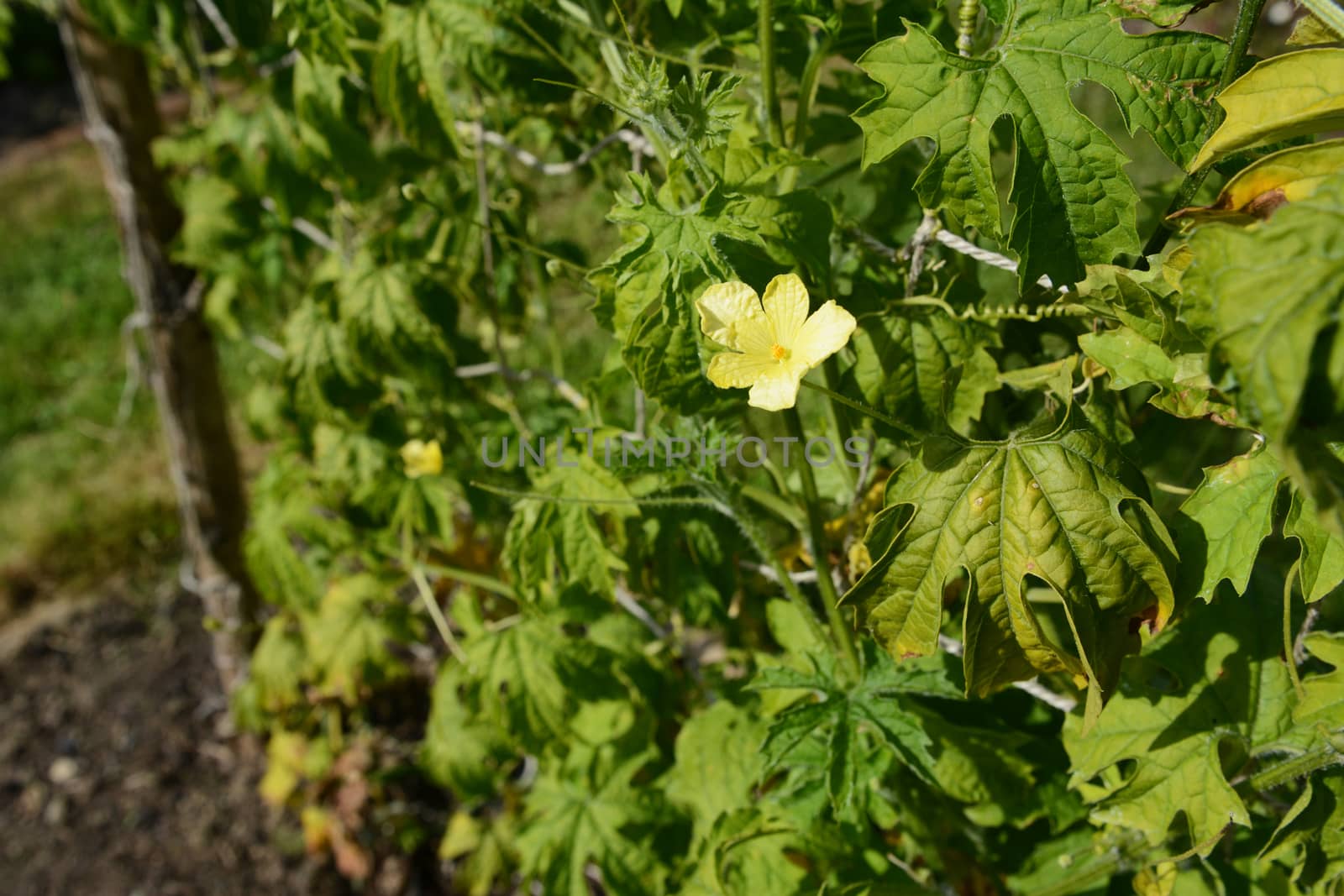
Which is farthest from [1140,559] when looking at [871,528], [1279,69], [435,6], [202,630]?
[202,630]

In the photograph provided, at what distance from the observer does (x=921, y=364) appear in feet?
4.31

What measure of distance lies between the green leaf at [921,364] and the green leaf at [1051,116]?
0.81 ft

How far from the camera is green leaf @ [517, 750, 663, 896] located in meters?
2.04

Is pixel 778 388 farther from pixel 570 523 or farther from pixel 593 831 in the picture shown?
pixel 593 831

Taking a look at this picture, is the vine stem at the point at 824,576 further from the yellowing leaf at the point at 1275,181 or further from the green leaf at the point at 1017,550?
the yellowing leaf at the point at 1275,181

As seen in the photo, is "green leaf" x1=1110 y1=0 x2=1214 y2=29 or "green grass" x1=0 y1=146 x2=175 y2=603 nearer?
"green leaf" x1=1110 y1=0 x2=1214 y2=29

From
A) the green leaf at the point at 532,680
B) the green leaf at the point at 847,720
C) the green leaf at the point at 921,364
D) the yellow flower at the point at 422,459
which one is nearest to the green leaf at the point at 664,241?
the green leaf at the point at 921,364

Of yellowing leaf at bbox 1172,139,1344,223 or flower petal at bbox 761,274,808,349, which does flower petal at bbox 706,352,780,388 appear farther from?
yellowing leaf at bbox 1172,139,1344,223

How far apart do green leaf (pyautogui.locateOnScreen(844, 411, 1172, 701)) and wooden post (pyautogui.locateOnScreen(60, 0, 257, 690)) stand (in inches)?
83.8

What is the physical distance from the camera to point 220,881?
3.18 meters

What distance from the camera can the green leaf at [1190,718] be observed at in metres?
→ 1.29

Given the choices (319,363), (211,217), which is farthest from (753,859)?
(211,217)

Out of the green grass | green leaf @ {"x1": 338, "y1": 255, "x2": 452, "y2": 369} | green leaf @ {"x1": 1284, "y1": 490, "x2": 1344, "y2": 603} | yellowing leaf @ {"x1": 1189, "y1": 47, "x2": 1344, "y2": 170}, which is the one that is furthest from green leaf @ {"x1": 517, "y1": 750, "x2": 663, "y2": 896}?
the green grass

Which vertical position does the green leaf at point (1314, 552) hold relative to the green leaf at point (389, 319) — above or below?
above
